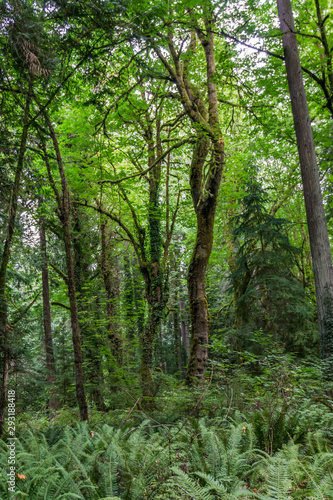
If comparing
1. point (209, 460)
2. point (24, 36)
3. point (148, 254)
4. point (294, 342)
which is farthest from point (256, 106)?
point (209, 460)

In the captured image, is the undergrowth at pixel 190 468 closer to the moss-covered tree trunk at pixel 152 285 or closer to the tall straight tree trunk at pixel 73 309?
the tall straight tree trunk at pixel 73 309

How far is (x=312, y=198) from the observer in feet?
21.0

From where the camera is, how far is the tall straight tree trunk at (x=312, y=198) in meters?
6.04

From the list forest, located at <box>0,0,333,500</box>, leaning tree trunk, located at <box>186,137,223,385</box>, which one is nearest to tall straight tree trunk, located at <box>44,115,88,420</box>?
forest, located at <box>0,0,333,500</box>

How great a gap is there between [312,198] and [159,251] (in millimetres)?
4611

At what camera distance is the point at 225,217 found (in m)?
13.2

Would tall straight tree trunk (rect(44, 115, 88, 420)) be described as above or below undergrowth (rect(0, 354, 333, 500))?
above

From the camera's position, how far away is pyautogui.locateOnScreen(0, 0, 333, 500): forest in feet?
7.45

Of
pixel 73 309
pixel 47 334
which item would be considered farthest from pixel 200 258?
pixel 47 334

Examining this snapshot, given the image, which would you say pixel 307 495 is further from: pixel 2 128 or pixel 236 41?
pixel 236 41

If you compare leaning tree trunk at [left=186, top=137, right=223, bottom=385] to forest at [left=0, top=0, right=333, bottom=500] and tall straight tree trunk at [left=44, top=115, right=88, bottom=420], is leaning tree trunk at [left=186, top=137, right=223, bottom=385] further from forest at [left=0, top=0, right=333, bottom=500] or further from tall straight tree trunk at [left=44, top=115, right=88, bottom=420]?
tall straight tree trunk at [left=44, top=115, right=88, bottom=420]

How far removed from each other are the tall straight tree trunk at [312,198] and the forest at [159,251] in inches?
1.0

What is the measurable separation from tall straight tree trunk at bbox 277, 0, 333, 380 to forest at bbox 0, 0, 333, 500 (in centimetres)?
3

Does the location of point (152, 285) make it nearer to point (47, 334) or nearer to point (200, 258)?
point (200, 258)
